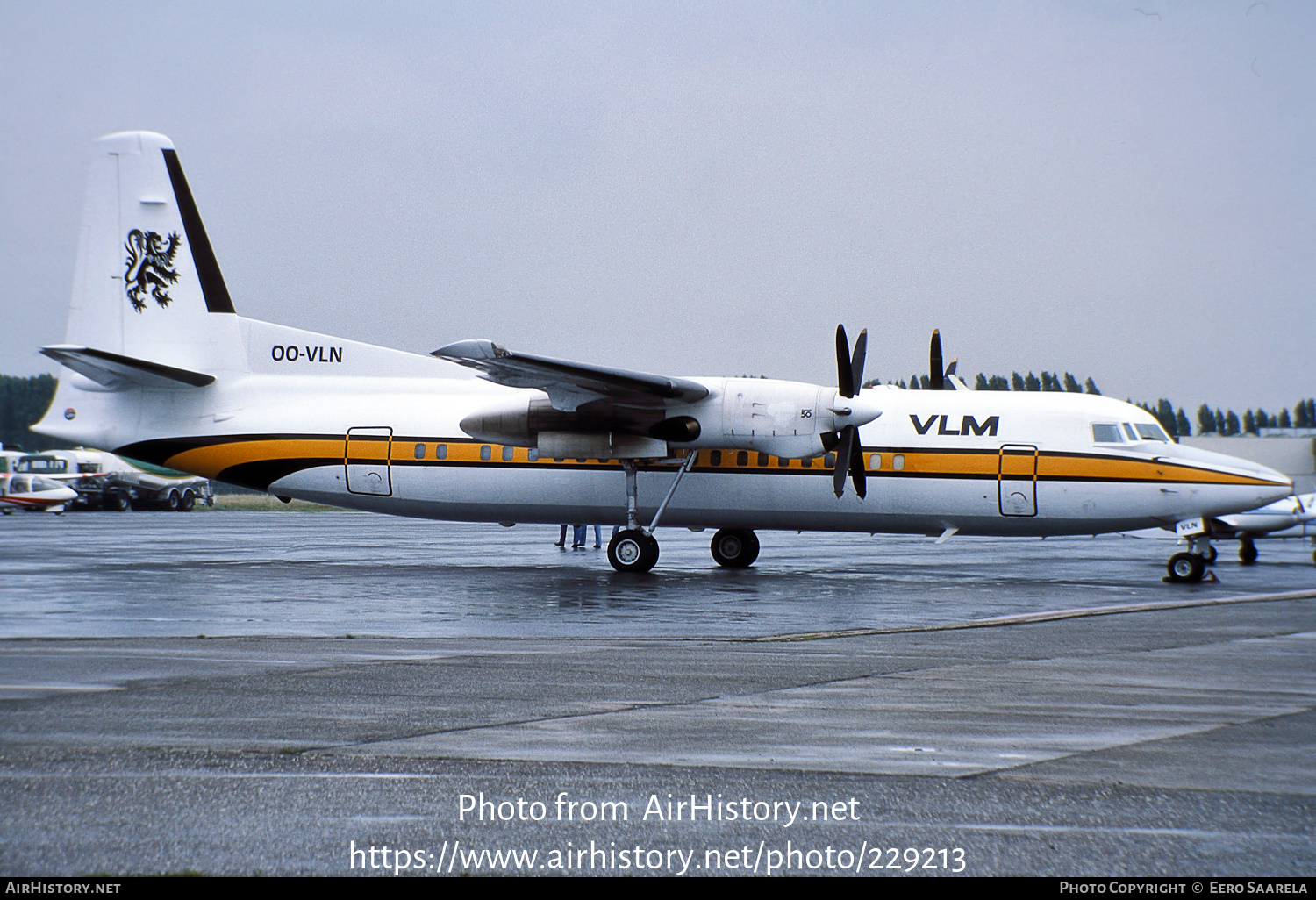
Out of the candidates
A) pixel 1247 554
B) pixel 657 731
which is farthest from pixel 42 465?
pixel 657 731

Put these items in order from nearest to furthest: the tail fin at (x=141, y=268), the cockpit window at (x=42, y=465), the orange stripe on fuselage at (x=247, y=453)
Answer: the orange stripe on fuselage at (x=247, y=453) → the tail fin at (x=141, y=268) → the cockpit window at (x=42, y=465)

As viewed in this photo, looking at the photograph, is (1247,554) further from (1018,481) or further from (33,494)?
(33,494)

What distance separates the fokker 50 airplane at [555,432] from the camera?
1986 centimetres

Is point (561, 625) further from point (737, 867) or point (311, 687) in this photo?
point (737, 867)

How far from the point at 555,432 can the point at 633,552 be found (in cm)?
259

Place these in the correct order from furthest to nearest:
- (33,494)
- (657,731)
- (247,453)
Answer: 1. (33,494)
2. (247,453)
3. (657,731)

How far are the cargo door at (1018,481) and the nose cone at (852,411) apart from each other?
2.50 metres

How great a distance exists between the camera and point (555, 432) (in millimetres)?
20703

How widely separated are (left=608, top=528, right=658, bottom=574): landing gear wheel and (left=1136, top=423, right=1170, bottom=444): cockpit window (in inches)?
347

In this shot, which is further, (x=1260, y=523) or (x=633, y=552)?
(x=1260, y=523)

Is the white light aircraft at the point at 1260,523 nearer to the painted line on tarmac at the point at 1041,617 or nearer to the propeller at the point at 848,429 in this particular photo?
the painted line on tarmac at the point at 1041,617

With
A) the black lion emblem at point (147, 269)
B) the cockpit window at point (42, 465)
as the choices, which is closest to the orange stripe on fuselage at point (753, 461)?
the black lion emblem at point (147, 269)

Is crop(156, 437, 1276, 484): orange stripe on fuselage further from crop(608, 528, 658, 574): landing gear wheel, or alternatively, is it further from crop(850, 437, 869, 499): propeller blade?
crop(608, 528, 658, 574): landing gear wheel

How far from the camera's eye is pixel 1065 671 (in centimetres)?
954
